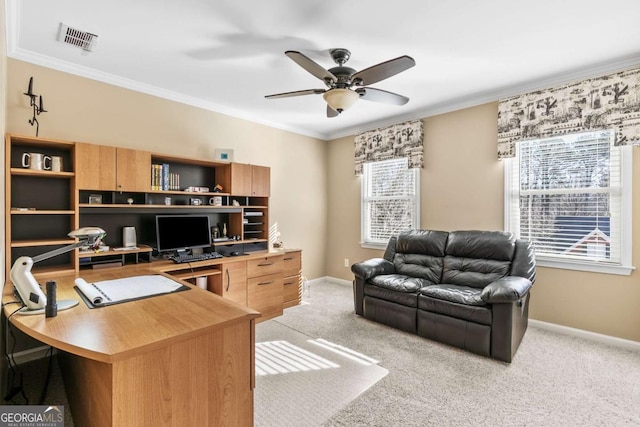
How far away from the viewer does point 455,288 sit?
3.15 meters

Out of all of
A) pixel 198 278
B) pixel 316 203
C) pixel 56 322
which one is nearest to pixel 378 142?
pixel 316 203

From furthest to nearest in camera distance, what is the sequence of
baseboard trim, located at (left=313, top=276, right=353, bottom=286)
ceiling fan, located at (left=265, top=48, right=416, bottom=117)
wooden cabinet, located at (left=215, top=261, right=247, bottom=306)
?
baseboard trim, located at (left=313, top=276, right=353, bottom=286)
wooden cabinet, located at (left=215, top=261, right=247, bottom=306)
ceiling fan, located at (left=265, top=48, right=416, bottom=117)

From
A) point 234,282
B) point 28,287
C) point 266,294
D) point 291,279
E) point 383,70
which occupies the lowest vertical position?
point 266,294

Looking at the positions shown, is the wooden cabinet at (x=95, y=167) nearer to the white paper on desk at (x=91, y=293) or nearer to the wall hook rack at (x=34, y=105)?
the wall hook rack at (x=34, y=105)

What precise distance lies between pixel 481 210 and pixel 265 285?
9.19 feet

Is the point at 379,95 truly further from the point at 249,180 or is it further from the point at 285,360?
the point at 285,360

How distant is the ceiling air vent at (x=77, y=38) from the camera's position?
2.31 metres

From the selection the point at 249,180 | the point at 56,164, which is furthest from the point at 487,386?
the point at 56,164

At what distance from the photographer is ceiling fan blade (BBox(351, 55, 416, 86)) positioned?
2.11 meters

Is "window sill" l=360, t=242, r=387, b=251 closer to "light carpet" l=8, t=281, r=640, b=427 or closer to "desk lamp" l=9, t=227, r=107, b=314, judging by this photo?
"light carpet" l=8, t=281, r=640, b=427

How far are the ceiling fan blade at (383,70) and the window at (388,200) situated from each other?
7.24 feet

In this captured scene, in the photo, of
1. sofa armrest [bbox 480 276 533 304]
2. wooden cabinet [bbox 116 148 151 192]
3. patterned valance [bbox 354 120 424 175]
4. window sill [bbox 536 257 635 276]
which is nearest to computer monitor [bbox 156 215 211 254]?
wooden cabinet [bbox 116 148 151 192]

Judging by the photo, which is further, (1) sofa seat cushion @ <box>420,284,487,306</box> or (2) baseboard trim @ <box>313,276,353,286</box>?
(2) baseboard trim @ <box>313,276,353,286</box>

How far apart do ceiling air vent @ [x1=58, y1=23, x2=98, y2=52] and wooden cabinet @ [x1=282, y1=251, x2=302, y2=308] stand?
2789mm
